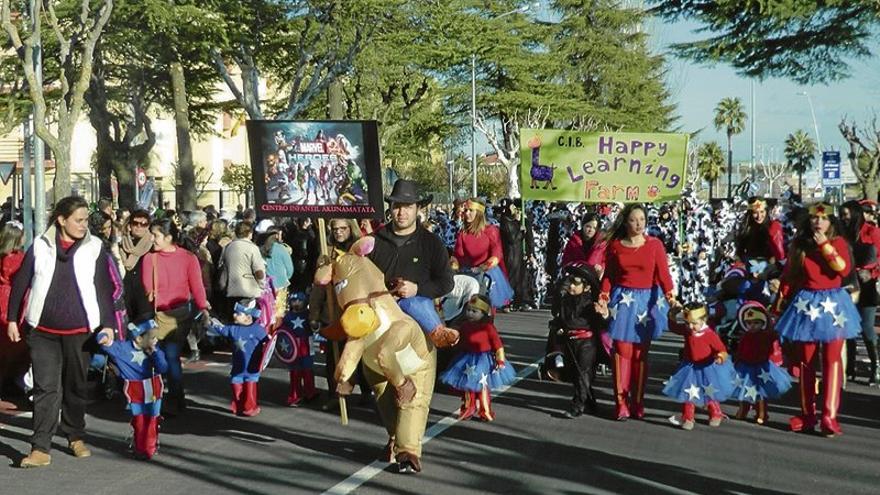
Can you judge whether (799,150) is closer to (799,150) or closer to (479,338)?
(799,150)

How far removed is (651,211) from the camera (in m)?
21.8

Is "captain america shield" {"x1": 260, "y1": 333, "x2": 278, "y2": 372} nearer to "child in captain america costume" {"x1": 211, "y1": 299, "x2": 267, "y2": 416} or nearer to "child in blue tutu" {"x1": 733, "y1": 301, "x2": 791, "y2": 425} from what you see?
"child in captain america costume" {"x1": 211, "y1": 299, "x2": 267, "y2": 416}

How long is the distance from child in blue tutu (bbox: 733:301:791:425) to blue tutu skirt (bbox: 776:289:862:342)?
311mm

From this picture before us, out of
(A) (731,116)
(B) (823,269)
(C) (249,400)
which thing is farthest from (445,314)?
(A) (731,116)

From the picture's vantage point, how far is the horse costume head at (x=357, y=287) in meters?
8.59

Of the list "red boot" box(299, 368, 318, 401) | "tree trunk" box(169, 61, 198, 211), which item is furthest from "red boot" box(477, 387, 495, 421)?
"tree trunk" box(169, 61, 198, 211)

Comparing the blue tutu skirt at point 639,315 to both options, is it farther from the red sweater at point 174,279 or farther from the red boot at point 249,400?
the red sweater at point 174,279

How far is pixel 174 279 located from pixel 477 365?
2.63m

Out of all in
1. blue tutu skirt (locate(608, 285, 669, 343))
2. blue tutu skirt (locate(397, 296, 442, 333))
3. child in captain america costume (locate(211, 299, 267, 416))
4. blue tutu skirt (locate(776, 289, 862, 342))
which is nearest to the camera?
blue tutu skirt (locate(397, 296, 442, 333))

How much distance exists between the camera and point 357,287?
8695 mm

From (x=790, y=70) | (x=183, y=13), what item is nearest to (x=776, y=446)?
(x=790, y=70)

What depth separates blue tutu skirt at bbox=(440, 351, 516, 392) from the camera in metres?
11.2

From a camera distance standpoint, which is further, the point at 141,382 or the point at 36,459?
the point at 141,382

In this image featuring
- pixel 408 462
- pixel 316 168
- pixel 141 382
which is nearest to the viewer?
pixel 408 462
